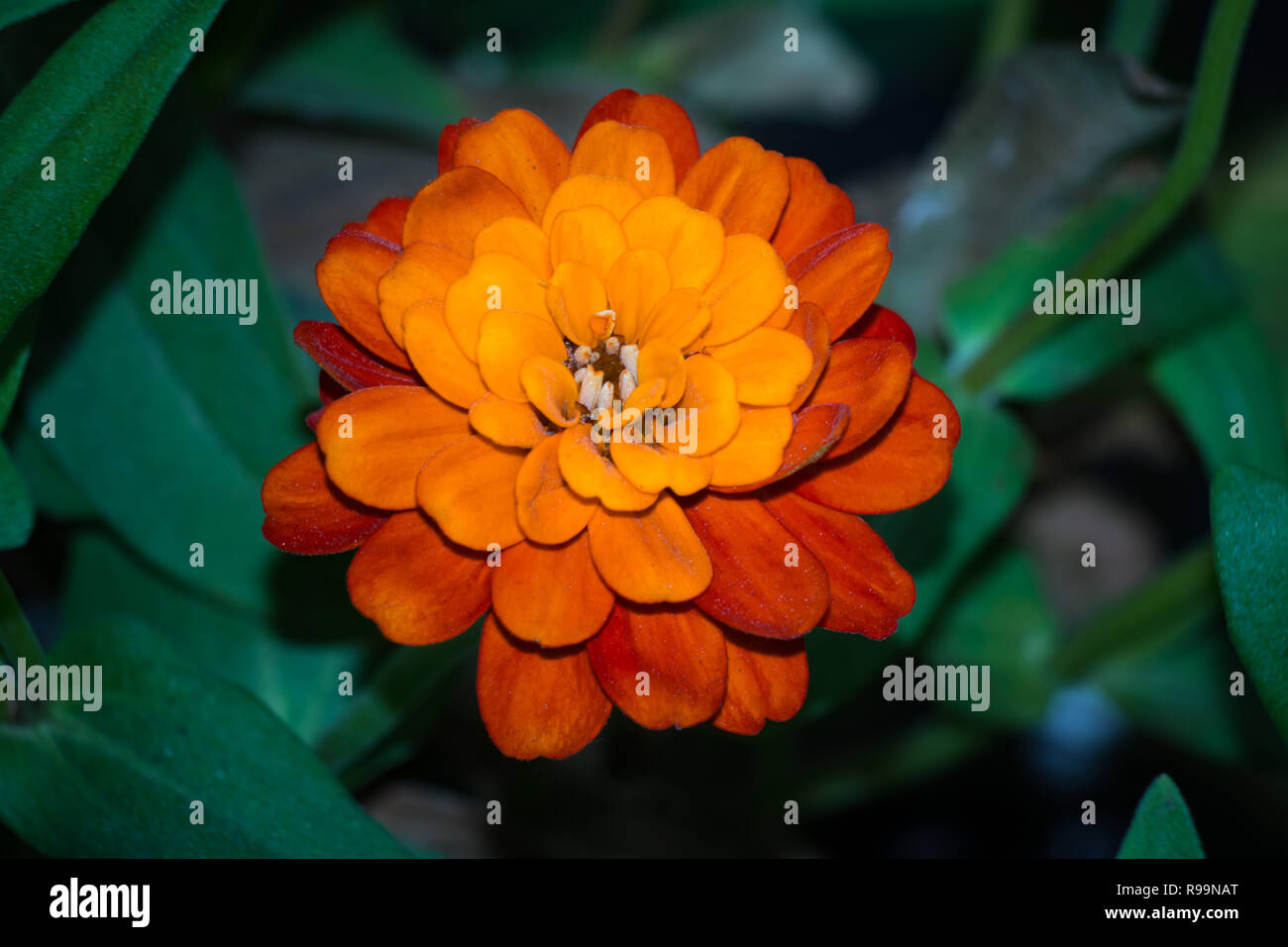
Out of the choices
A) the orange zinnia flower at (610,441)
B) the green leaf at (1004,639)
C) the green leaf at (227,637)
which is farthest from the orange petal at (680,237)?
the green leaf at (1004,639)

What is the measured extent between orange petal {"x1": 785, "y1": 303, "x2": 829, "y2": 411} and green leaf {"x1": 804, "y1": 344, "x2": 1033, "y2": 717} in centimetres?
34

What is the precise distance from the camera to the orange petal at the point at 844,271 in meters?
0.68

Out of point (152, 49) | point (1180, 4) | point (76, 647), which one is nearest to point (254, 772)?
point (76, 647)

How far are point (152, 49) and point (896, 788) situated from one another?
3.40 ft

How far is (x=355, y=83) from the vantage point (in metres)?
1.46

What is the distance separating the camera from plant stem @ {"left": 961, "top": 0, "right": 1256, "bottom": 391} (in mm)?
908

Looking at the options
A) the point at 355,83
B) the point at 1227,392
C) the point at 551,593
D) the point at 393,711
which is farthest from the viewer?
the point at 355,83

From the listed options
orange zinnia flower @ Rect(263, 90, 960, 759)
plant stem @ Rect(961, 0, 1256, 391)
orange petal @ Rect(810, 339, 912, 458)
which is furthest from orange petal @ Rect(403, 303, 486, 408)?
plant stem @ Rect(961, 0, 1256, 391)

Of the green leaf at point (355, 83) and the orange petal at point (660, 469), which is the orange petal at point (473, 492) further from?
the green leaf at point (355, 83)

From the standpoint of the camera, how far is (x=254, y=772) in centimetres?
83

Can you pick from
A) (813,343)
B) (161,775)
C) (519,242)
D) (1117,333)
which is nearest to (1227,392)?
(1117,333)

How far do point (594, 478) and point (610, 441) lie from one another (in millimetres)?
50

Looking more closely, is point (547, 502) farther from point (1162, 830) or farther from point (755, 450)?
point (1162, 830)

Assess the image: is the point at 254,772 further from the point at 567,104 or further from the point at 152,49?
the point at 567,104
